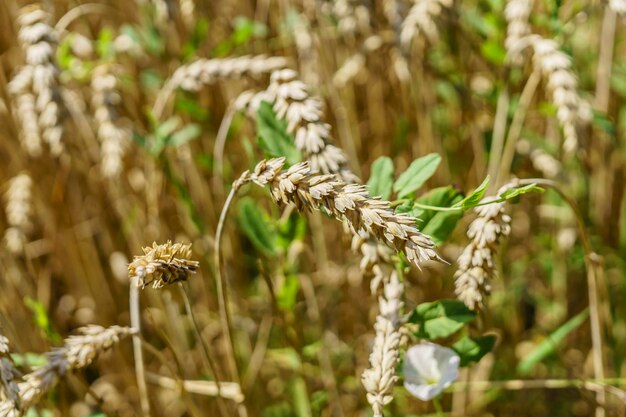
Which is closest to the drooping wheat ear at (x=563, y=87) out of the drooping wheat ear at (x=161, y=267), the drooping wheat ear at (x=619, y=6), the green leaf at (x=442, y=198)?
the drooping wheat ear at (x=619, y=6)

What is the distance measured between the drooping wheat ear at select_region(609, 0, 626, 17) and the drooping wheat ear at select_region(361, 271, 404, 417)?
1.99 feet

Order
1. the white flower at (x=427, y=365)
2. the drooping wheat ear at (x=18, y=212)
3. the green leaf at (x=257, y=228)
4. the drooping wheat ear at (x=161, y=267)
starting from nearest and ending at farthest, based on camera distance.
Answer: the drooping wheat ear at (x=161, y=267)
the white flower at (x=427, y=365)
the green leaf at (x=257, y=228)
the drooping wheat ear at (x=18, y=212)

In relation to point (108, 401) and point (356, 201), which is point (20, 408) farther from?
point (108, 401)

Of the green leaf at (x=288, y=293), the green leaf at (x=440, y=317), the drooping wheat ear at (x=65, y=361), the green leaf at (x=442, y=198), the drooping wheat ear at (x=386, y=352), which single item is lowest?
the green leaf at (x=288, y=293)

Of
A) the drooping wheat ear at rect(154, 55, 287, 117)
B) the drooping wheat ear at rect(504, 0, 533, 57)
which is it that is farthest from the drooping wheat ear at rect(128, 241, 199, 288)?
the drooping wheat ear at rect(504, 0, 533, 57)

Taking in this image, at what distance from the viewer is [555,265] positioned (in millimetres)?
1887

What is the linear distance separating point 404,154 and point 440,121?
0.64 ft

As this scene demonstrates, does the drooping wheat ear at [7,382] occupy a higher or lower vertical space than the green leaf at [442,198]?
lower

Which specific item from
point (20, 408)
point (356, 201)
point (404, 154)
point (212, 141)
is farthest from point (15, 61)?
point (356, 201)

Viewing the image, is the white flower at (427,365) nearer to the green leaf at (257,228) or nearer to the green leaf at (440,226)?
the green leaf at (440,226)

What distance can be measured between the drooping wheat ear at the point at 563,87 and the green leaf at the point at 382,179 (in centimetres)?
39

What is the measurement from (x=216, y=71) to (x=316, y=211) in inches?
17.6

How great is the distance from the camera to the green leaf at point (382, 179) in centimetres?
108

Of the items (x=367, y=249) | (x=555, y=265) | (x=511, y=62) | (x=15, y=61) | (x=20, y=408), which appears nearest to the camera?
(x=20, y=408)
